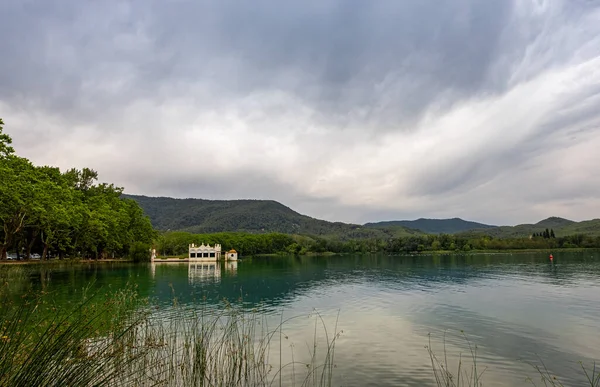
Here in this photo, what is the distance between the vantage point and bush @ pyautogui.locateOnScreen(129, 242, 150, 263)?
234 ft

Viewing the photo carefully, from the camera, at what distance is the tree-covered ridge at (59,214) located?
38344 millimetres

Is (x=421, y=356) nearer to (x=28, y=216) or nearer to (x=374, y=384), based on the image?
(x=374, y=384)

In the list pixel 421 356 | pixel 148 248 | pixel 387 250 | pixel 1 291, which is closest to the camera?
pixel 1 291

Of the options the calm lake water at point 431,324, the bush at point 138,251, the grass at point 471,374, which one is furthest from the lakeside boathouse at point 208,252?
the grass at point 471,374

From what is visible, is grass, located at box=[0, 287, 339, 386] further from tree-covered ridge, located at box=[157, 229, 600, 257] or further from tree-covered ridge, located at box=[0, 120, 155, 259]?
tree-covered ridge, located at box=[157, 229, 600, 257]

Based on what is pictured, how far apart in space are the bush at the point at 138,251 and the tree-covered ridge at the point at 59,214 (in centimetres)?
154

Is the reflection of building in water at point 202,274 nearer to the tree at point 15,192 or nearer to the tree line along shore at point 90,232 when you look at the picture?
the tree line along shore at point 90,232

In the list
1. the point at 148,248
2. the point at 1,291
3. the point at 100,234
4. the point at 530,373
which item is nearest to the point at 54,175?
the point at 100,234

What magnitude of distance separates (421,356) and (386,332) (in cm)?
379

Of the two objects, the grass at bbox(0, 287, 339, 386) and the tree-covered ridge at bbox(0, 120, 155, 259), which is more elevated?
the tree-covered ridge at bbox(0, 120, 155, 259)

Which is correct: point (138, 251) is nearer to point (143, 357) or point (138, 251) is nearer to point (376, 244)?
point (143, 357)

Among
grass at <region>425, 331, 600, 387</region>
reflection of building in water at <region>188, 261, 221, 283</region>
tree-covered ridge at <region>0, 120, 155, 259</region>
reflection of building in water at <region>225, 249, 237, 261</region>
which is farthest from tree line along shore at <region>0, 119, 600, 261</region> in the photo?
grass at <region>425, 331, 600, 387</region>

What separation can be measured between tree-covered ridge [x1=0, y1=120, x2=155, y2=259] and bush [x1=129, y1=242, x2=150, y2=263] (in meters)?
1.54

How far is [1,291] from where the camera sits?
19.2 ft
